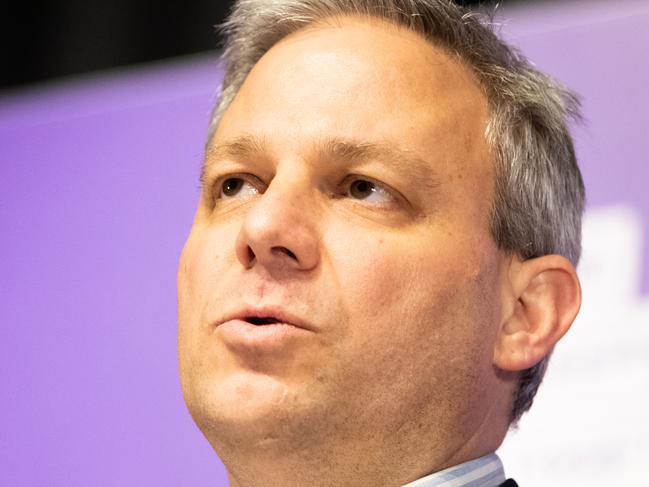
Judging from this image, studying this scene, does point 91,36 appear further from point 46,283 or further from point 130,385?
point 130,385

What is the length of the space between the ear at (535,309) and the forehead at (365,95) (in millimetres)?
280

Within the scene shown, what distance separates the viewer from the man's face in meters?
2.00

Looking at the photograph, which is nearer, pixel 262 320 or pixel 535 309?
pixel 262 320

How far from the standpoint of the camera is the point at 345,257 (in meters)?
2.05

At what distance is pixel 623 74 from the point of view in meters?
3.00

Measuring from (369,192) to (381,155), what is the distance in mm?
80

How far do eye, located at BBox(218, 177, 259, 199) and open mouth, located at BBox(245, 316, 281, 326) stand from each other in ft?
1.12

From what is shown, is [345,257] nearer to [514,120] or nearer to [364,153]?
[364,153]

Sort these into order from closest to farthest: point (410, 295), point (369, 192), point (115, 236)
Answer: point (410, 295) < point (369, 192) < point (115, 236)

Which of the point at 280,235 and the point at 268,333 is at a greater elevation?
the point at 280,235

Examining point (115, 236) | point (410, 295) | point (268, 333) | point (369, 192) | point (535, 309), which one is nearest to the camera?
point (268, 333)

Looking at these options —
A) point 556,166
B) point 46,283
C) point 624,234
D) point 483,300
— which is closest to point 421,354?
point 483,300

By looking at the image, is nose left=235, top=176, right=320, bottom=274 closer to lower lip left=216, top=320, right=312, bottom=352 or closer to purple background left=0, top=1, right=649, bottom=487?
lower lip left=216, top=320, right=312, bottom=352

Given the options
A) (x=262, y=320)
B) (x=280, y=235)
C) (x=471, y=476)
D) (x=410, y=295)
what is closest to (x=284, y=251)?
(x=280, y=235)
